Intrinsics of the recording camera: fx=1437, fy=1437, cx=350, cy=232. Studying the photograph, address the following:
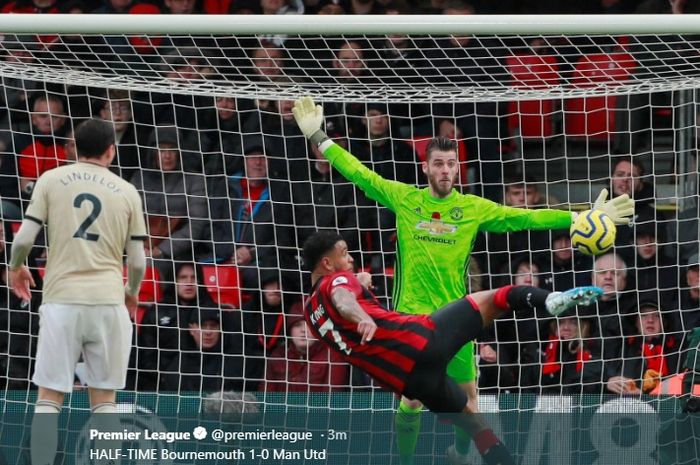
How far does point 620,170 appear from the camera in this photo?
32.4ft

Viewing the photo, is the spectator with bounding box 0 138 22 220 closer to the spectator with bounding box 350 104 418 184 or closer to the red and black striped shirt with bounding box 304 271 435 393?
the spectator with bounding box 350 104 418 184

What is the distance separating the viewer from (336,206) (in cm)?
1001

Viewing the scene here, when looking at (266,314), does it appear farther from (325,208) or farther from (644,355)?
(644,355)

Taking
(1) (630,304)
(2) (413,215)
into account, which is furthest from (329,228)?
(1) (630,304)

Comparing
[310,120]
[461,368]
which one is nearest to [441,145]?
[310,120]

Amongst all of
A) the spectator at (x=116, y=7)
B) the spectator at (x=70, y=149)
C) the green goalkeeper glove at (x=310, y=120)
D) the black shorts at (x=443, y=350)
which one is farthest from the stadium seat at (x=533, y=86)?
the spectator at (x=70, y=149)

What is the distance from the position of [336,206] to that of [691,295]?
8.26 feet

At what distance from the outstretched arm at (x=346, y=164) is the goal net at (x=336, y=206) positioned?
69 cm

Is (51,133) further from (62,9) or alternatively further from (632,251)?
(632,251)

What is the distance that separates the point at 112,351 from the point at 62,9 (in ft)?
15.6

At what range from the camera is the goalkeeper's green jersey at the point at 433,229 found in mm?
8664

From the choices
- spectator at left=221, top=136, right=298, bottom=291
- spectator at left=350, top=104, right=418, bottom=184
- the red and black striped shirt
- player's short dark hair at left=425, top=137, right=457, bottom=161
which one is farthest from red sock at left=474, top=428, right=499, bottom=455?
spectator at left=350, top=104, right=418, bottom=184

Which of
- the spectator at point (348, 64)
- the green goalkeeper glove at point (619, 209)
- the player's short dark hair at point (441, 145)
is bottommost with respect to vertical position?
the green goalkeeper glove at point (619, 209)

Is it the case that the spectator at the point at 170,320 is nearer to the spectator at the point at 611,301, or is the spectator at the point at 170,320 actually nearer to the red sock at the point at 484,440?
the spectator at the point at 611,301
